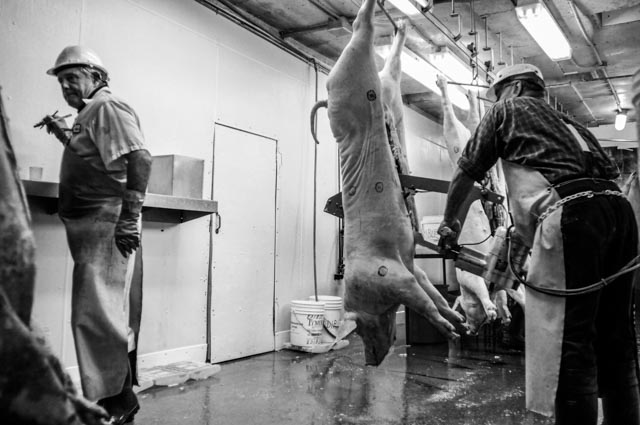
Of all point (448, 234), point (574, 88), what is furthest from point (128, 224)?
point (574, 88)

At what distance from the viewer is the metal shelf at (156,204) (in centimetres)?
307

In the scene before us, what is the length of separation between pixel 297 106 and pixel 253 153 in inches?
40.7

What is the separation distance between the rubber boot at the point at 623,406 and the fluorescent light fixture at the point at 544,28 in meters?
3.56

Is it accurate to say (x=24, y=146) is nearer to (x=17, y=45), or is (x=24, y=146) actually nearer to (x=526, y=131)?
(x=17, y=45)

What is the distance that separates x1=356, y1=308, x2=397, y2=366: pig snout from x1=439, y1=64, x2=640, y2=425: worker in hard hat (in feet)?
2.00

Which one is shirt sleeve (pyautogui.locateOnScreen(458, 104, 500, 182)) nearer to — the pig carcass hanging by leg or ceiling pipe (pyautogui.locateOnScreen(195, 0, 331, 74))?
the pig carcass hanging by leg

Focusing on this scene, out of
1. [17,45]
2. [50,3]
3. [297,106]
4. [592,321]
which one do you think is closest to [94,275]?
[17,45]

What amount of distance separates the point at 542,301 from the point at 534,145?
0.65 meters

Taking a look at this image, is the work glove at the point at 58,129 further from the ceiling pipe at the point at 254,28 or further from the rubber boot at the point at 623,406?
the rubber boot at the point at 623,406

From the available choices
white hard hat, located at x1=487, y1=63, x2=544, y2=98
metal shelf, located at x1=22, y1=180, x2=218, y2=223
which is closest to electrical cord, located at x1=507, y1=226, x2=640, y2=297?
white hard hat, located at x1=487, y1=63, x2=544, y2=98

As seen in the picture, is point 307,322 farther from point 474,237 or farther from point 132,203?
point 132,203

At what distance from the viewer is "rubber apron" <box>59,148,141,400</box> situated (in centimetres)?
271

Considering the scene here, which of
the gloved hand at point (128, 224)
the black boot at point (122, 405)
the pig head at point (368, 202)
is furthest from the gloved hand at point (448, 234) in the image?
the black boot at point (122, 405)

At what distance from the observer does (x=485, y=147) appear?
229cm
